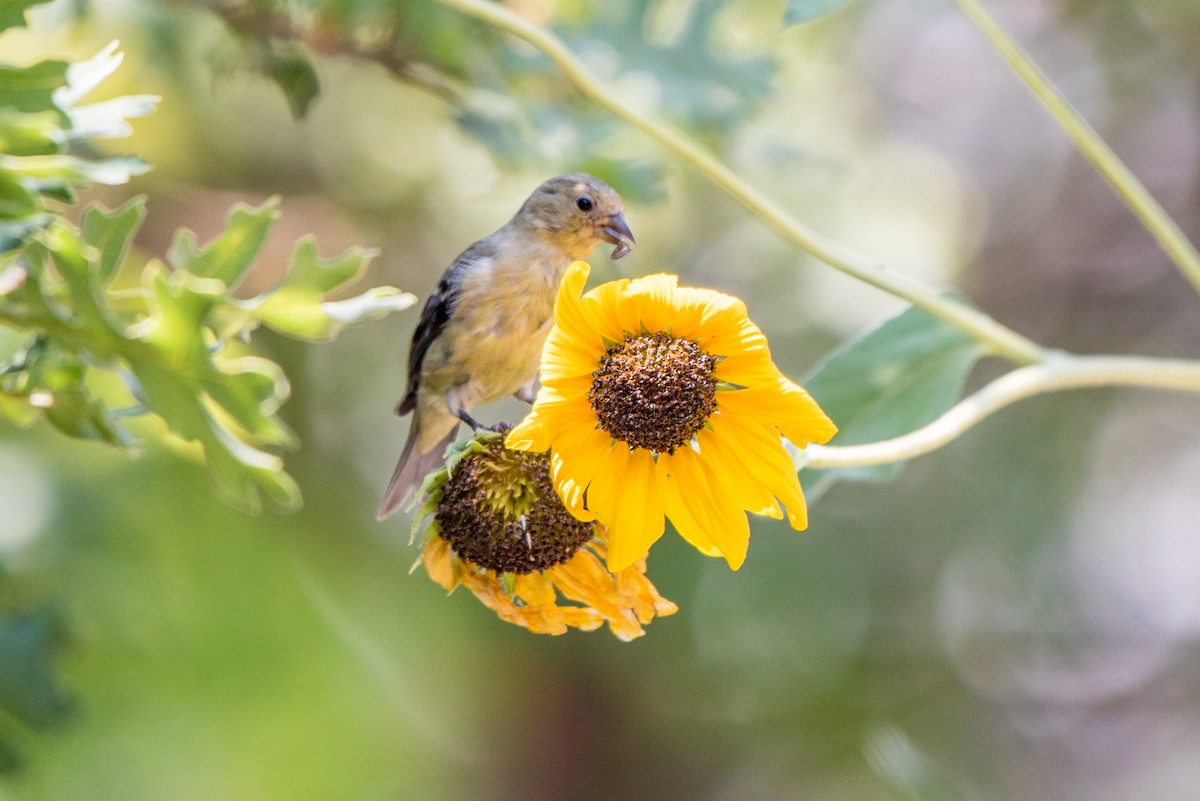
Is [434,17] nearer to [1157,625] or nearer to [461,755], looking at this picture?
[461,755]

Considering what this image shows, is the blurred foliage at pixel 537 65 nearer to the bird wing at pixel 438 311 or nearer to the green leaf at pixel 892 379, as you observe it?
the bird wing at pixel 438 311

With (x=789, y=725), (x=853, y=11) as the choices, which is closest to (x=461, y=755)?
(x=789, y=725)

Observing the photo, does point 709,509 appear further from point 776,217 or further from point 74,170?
point 74,170

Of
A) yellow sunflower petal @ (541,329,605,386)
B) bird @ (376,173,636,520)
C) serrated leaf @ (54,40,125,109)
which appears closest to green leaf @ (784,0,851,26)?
bird @ (376,173,636,520)

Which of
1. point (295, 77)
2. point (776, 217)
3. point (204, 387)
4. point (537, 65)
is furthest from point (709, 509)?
point (537, 65)

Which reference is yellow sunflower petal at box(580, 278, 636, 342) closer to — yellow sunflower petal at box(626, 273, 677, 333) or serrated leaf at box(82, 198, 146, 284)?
yellow sunflower petal at box(626, 273, 677, 333)
